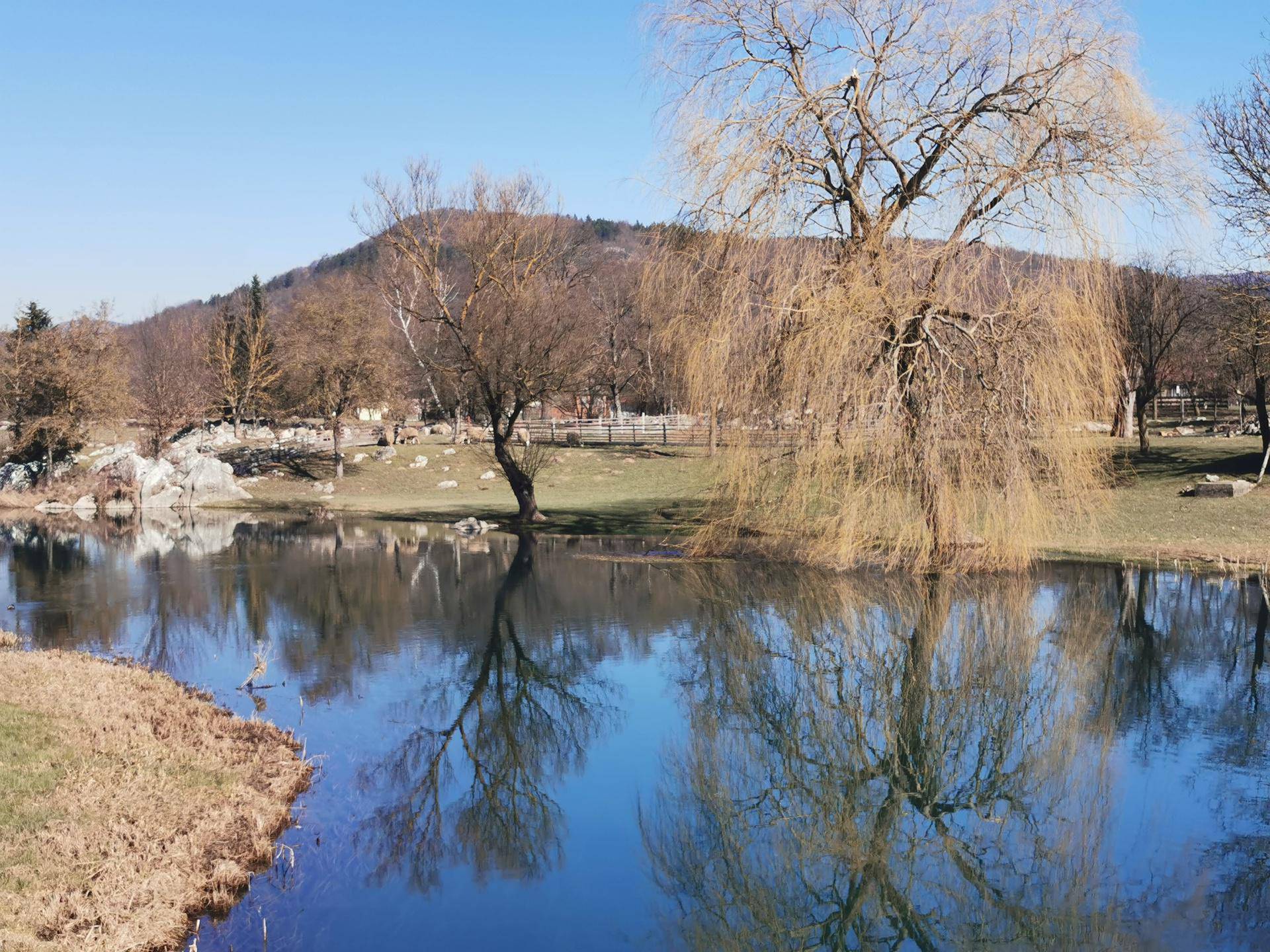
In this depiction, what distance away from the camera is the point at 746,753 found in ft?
37.7

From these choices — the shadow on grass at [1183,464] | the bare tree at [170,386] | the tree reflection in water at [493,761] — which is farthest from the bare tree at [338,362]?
the tree reflection in water at [493,761]

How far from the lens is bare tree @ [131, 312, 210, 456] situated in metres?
49.7

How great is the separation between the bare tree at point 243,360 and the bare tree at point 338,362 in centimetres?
855

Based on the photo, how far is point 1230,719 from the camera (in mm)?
12070

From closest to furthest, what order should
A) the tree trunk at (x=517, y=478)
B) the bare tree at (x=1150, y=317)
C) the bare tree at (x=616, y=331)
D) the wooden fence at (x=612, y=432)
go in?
the tree trunk at (x=517, y=478), the bare tree at (x=1150, y=317), the wooden fence at (x=612, y=432), the bare tree at (x=616, y=331)

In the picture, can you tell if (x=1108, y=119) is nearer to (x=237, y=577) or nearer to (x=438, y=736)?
(x=438, y=736)

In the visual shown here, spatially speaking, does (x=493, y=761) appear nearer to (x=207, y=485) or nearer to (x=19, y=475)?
(x=207, y=485)

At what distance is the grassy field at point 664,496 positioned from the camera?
22.8 m

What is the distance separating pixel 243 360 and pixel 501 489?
101 ft


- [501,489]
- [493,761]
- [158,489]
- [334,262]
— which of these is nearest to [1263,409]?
[501,489]

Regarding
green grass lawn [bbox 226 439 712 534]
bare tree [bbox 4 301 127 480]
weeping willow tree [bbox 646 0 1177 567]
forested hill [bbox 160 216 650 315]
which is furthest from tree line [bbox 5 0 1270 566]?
forested hill [bbox 160 216 650 315]

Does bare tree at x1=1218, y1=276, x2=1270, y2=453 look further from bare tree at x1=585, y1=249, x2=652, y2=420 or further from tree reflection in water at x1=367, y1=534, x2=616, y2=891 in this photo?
bare tree at x1=585, y1=249, x2=652, y2=420

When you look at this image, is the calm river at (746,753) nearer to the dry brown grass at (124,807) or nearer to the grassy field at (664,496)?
the dry brown grass at (124,807)

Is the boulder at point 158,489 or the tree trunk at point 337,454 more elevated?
the tree trunk at point 337,454
